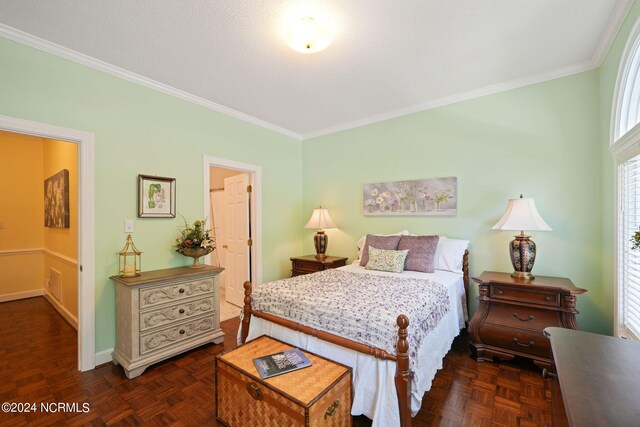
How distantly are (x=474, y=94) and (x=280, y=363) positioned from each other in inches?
133

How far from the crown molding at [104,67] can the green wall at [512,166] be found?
2030mm

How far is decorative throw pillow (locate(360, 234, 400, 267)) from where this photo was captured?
3316mm

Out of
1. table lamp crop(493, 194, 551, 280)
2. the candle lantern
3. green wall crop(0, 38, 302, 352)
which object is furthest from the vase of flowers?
table lamp crop(493, 194, 551, 280)

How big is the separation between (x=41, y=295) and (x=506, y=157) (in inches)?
285

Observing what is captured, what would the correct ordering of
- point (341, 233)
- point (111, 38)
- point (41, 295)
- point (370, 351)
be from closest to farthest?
point (370, 351), point (111, 38), point (341, 233), point (41, 295)

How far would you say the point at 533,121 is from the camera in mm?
2914

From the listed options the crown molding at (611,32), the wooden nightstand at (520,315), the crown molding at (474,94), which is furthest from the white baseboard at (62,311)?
the crown molding at (611,32)

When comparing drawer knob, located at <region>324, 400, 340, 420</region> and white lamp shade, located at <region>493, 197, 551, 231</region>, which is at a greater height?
white lamp shade, located at <region>493, 197, 551, 231</region>

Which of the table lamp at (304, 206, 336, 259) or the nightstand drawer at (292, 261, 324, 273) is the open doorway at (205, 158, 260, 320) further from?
the table lamp at (304, 206, 336, 259)

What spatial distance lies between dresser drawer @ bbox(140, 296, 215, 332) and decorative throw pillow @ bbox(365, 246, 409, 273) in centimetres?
178

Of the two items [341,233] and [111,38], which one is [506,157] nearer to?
[341,233]

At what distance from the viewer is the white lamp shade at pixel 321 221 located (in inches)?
161

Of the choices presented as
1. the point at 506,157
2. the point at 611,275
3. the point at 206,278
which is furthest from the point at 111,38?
the point at 611,275

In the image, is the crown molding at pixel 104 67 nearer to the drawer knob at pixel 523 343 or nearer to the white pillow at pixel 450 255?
the white pillow at pixel 450 255
